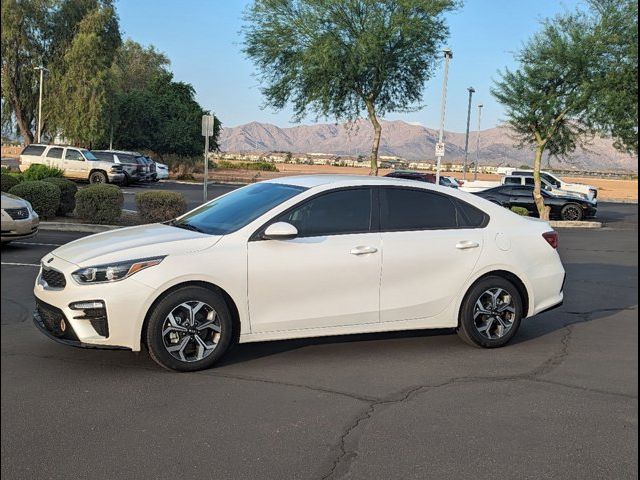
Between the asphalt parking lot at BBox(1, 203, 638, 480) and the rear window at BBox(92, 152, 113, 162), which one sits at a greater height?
the rear window at BBox(92, 152, 113, 162)

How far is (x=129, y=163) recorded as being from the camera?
37500mm

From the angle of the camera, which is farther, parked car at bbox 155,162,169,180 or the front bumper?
parked car at bbox 155,162,169,180

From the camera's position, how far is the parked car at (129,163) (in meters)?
37.1

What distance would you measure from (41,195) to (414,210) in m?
12.0

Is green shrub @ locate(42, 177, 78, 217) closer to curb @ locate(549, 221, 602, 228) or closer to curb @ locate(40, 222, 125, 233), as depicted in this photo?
curb @ locate(40, 222, 125, 233)

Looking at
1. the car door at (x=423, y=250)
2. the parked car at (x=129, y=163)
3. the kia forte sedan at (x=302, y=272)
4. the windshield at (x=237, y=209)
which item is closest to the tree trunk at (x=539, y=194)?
the kia forte sedan at (x=302, y=272)

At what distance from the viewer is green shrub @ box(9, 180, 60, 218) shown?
16.1m

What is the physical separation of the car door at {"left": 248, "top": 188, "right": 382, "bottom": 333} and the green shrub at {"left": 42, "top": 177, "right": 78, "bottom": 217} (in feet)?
41.0

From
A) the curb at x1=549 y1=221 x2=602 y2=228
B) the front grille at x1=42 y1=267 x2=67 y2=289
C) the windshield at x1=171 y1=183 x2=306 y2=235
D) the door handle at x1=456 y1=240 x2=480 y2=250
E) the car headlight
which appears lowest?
the curb at x1=549 y1=221 x2=602 y2=228

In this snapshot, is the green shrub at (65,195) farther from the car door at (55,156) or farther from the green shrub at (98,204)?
the car door at (55,156)

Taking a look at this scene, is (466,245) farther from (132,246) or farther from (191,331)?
(132,246)

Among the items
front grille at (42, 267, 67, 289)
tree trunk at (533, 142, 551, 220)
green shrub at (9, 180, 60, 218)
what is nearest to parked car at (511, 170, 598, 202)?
tree trunk at (533, 142, 551, 220)

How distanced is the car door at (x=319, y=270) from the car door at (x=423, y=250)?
0.14 m

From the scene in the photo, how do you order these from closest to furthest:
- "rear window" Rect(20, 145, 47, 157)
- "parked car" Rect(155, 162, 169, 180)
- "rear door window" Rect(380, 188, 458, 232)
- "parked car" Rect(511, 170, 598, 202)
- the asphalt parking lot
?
the asphalt parking lot < "rear door window" Rect(380, 188, 458, 232) < "parked car" Rect(511, 170, 598, 202) < "rear window" Rect(20, 145, 47, 157) < "parked car" Rect(155, 162, 169, 180)
